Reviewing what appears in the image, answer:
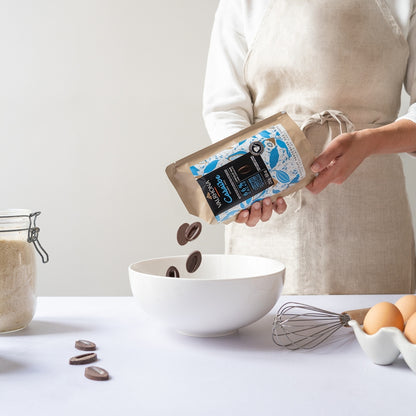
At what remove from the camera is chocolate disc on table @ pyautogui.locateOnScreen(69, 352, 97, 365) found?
63 centimetres

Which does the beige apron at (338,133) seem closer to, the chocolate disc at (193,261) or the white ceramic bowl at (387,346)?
the chocolate disc at (193,261)

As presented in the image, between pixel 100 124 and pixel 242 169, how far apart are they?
1.18 metres

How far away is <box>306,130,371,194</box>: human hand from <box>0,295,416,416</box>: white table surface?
325 mm

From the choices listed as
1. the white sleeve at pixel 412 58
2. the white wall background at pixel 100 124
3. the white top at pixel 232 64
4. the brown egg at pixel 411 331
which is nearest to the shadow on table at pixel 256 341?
the brown egg at pixel 411 331

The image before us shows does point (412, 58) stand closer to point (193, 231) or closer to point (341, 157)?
point (341, 157)

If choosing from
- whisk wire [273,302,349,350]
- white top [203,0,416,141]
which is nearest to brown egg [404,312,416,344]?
whisk wire [273,302,349,350]

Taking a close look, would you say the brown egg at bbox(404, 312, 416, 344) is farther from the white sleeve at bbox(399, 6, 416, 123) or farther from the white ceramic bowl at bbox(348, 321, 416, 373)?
the white sleeve at bbox(399, 6, 416, 123)

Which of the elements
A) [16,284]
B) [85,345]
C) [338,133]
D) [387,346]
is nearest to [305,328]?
[387,346]

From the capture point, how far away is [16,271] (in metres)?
0.74

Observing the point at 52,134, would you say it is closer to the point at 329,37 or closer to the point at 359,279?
the point at 329,37

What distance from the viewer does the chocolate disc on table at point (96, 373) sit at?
580 millimetres

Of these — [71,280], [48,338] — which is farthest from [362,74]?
[71,280]

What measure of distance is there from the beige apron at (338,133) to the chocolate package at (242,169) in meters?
0.39

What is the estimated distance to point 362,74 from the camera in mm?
1271
